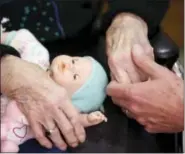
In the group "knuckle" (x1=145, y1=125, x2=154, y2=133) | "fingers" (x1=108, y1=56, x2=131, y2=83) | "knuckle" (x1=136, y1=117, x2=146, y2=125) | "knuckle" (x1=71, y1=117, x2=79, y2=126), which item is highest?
"fingers" (x1=108, y1=56, x2=131, y2=83)

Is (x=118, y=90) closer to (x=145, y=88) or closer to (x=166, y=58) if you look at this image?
(x=145, y=88)

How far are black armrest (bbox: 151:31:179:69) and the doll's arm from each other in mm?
313

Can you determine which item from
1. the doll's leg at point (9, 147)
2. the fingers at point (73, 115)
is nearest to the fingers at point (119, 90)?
the fingers at point (73, 115)

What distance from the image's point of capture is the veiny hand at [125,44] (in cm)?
115

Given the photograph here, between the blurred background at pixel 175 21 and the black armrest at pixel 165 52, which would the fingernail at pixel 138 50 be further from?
the blurred background at pixel 175 21

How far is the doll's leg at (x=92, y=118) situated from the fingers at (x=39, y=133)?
102 mm

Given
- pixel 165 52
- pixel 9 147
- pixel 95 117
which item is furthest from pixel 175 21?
pixel 9 147

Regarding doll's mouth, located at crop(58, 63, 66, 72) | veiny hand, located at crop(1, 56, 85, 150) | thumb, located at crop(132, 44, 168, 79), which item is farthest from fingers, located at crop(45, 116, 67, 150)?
thumb, located at crop(132, 44, 168, 79)

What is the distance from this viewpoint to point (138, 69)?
45.4 inches

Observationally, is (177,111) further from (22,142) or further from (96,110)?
(22,142)

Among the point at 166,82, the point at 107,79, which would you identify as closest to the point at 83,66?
the point at 107,79

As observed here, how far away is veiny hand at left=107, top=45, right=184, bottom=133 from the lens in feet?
3.53

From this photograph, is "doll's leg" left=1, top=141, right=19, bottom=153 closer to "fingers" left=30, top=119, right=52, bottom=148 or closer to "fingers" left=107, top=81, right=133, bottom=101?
"fingers" left=30, top=119, right=52, bottom=148

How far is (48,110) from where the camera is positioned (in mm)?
1073
